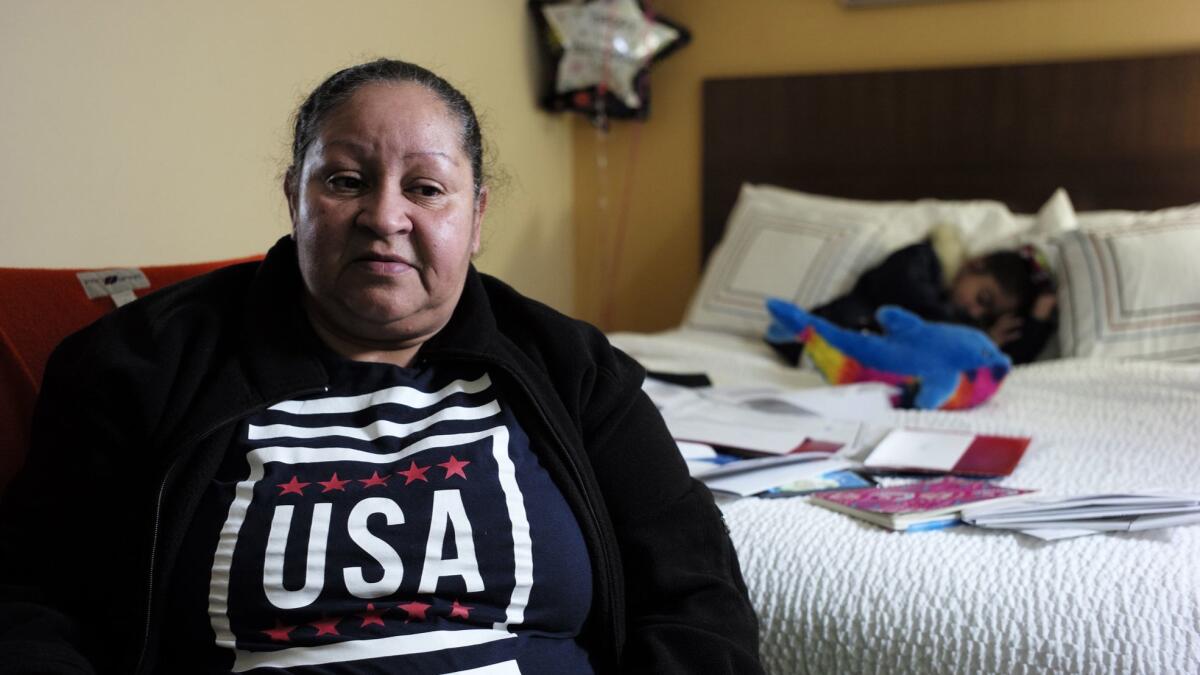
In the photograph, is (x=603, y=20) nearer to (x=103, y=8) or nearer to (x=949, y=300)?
(x=949, y=300)

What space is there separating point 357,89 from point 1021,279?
1.85 m

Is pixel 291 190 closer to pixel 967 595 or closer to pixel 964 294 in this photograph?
pixel 967 595

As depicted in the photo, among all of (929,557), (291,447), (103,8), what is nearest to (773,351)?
(929,557)

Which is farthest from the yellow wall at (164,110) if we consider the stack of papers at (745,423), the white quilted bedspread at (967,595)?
the white quilted bedspread at (967,595)

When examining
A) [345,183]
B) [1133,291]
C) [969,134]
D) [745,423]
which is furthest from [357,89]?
[969,134]

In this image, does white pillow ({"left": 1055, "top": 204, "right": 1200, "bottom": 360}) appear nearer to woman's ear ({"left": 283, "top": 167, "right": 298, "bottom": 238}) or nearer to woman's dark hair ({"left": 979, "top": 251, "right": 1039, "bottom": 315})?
woman's dark hair ({"left": 979, "top": 251, "right": 1039, "bottom": 315})

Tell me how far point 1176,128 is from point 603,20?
161 cm

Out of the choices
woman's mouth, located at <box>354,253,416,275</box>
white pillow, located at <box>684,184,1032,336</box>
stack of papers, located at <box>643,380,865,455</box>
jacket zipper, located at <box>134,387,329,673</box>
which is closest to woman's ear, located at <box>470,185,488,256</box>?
woman's mouth, located at <box>354,253,416,275</box>

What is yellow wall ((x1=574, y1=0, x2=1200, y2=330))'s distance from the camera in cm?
297

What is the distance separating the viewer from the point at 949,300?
262 cm

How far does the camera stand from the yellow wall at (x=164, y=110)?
1.71m

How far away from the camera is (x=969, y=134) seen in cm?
308

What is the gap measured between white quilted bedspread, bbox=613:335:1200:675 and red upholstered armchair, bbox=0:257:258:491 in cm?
85

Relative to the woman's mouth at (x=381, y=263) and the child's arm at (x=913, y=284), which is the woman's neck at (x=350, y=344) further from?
the child's arm at (x=913, y=284)
